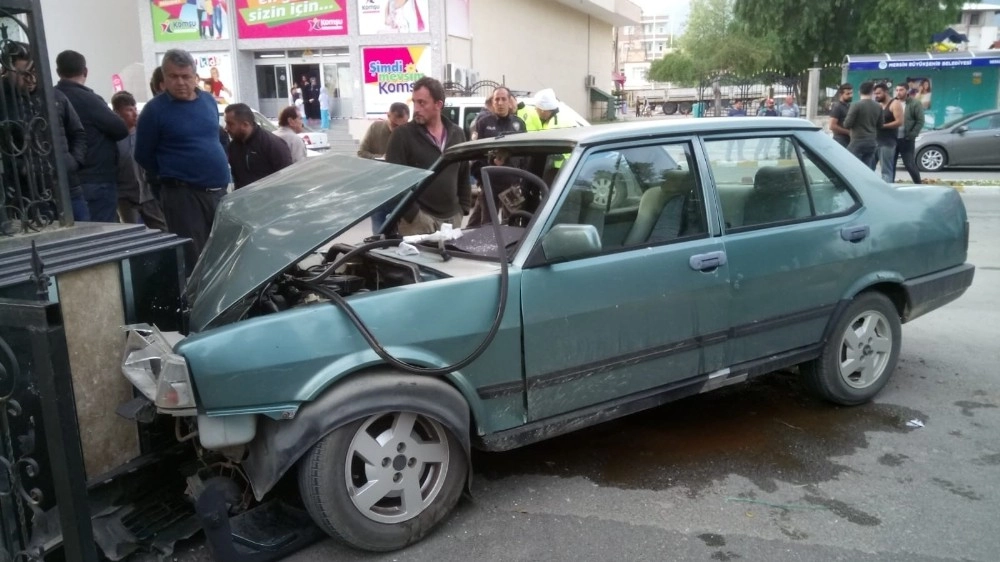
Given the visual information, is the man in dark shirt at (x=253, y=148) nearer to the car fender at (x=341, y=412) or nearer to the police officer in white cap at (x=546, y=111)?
the police officer in white cap at (x=546, y=111)

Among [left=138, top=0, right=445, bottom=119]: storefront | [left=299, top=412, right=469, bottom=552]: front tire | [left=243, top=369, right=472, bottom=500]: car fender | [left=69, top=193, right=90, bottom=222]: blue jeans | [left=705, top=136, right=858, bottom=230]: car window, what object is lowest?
[left=299, top=412, right=469, bottom=552]: front tire

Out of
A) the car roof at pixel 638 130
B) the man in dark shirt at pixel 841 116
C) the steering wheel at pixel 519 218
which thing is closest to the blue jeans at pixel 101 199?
the car roof at pixel 638 130

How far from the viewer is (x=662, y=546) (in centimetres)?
307

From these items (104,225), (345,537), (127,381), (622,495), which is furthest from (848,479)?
(104,225)

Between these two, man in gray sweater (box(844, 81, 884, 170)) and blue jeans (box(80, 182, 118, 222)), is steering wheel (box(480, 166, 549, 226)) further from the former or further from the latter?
man in gray sweater (box(844, 81, 884, 170))

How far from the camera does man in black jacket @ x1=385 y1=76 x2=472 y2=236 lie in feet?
16.1

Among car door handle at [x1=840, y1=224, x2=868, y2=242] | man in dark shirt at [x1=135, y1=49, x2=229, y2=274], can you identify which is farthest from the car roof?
man in dark shirt at [x1=135, y1=49, x2=229, y2=274]

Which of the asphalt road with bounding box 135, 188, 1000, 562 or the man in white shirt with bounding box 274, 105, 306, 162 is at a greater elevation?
the man in white shirt with bounding box 274, 105, 306, 162

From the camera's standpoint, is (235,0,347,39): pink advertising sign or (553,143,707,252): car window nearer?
(553,143,707,252): car window

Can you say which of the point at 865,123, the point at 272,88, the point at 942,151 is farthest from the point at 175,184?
the point at 272,88

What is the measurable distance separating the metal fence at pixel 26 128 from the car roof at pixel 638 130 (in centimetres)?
199

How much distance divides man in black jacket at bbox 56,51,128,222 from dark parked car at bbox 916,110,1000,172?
1587 centimetres

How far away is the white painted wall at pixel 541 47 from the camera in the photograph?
78.9ft

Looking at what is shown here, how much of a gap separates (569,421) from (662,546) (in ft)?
2.15
